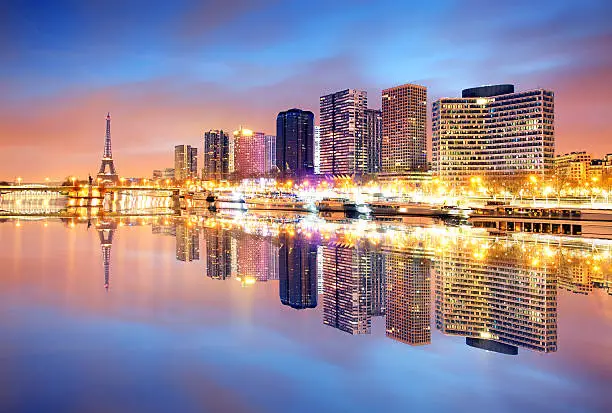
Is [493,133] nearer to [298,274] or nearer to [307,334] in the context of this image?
[298,274]

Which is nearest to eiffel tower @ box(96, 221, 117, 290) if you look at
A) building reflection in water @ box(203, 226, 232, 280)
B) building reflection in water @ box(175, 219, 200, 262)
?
building reflection in water @ box(175, 219, 200, 262)

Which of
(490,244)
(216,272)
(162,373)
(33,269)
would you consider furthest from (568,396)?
(490,244)

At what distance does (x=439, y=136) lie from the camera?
155 meters

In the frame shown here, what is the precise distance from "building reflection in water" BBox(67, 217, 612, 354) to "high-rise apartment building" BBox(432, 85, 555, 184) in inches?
4377

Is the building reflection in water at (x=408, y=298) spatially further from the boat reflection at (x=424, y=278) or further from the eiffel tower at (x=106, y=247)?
the eiffel tower at (x=106, y=247)

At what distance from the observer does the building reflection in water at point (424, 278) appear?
1439 cm

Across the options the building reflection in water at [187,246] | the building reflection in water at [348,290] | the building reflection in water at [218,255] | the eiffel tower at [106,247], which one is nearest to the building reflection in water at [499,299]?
the building reflection in water at [348,290]

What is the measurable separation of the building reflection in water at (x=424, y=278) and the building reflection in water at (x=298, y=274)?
5cm

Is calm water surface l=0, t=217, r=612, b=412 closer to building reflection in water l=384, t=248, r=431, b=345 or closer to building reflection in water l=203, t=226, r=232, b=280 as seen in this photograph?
building reflection in water l=384, t=248, r=431, b=345

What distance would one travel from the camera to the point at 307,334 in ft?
44.2

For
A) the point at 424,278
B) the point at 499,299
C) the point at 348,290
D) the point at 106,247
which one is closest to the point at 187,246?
the point at 106,247

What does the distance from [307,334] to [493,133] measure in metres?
147

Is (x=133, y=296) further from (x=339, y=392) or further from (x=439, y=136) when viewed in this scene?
(x=439, y=136)

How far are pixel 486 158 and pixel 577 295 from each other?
13973cm
